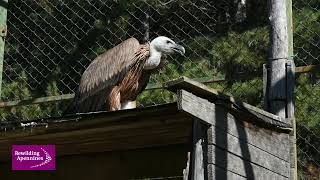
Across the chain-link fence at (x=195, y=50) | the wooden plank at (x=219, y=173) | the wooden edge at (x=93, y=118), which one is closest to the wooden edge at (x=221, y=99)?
the wooden edge at (x=93, y=118)

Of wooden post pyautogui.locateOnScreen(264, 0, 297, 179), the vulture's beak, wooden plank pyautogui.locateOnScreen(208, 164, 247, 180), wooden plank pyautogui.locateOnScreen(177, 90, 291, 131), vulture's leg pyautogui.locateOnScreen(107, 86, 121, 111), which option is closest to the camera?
wooden plank pyautogui.locateOnScreen(177, 90, 291, 131)

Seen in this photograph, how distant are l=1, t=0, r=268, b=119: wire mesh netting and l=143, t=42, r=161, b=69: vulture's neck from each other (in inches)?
7.8

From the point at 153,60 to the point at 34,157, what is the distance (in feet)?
4.64

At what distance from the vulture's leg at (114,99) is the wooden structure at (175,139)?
0.56 meters

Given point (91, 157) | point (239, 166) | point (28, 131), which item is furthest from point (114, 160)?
point (239, 166)

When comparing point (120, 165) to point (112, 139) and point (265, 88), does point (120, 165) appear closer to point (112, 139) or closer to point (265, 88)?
point (112, 139)

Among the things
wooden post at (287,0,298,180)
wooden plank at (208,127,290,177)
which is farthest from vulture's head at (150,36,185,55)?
wooden plank at (208,127,290,177)

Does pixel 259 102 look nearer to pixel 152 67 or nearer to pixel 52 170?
pixel 152 67

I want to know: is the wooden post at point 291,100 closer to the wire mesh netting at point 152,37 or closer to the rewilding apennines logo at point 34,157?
the wire mesh netting at point 152,37

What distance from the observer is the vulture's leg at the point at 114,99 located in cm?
555

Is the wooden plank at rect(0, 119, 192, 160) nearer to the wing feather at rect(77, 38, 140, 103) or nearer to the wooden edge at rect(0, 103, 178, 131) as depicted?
the wooden edge at rect(0, 103, 178, 131)

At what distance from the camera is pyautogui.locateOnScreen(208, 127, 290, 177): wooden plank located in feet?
12.3

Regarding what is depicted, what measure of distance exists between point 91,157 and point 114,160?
8.2 inches

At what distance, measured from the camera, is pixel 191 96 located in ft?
11.8
